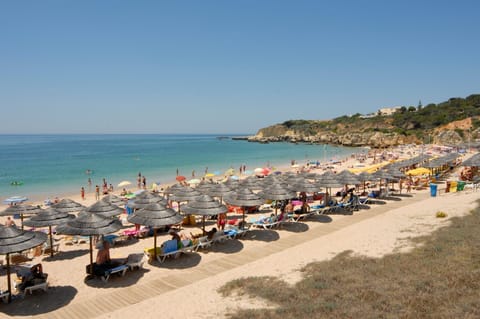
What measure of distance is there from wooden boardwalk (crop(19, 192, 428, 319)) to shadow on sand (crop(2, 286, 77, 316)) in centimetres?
27

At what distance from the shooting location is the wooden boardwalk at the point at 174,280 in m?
7.46

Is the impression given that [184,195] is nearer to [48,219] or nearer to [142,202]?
[142,202]

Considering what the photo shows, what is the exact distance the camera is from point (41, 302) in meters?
7.92

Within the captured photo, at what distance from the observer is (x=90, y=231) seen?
9094 mm

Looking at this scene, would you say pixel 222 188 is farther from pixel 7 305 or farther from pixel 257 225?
pixel 7 305

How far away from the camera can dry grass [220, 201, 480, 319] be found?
6047 mm

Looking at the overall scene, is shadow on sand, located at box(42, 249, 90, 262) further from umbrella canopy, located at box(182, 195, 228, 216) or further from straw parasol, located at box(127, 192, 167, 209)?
umbrella canopy, located at box(182, 195, 228, 216)

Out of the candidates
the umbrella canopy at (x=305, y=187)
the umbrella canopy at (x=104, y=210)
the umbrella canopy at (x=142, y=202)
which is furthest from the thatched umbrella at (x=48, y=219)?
the umbrella canopy at (x=305, y=187)

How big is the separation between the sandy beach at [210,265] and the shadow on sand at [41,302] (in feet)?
0.07

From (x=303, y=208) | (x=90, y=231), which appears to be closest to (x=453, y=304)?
(x=90, y=231)

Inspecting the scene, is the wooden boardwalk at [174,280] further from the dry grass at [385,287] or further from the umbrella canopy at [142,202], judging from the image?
the umbrella canopy at [142,202]

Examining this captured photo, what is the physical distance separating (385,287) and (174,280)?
5.20 metres

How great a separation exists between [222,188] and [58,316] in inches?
400

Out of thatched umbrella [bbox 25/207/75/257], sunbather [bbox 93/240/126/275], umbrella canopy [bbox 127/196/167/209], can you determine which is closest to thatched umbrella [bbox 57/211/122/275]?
sunbather [bbox 93/240/126/275]
